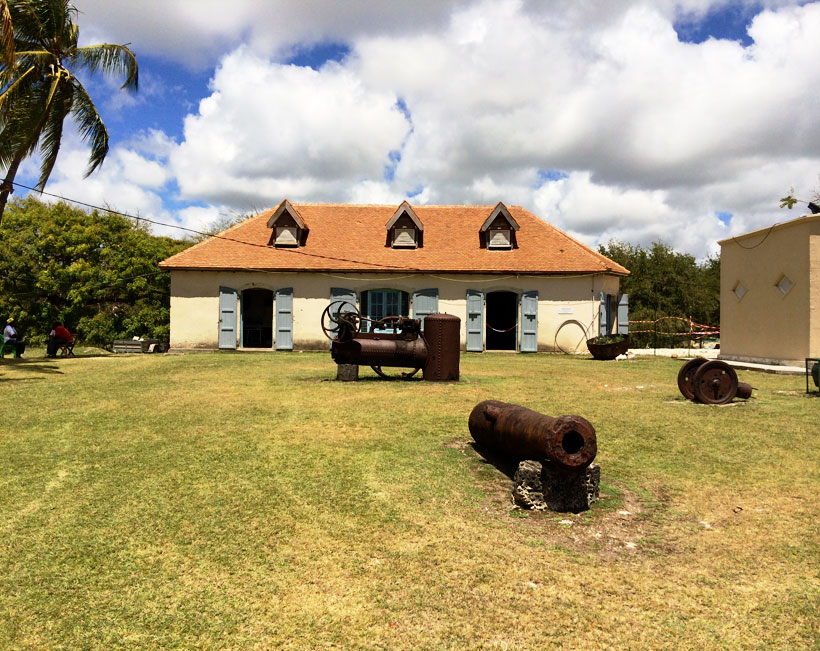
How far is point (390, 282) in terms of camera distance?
21.0m

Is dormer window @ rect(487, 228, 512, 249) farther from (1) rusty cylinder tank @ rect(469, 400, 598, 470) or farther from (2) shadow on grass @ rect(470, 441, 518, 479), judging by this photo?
(1) rusty cylinder tank @ rect(469, 400, 598, 470)

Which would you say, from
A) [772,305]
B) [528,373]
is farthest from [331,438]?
[772,305]

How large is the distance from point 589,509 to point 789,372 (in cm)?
1266

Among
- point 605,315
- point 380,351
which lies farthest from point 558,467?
point 605,315

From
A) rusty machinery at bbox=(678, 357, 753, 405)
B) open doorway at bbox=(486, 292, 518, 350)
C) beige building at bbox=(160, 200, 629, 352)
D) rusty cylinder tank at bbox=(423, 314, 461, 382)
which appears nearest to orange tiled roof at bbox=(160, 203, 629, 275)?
beige building at bbox=(160, 200, 629, 352)

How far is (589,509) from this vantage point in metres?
4.67

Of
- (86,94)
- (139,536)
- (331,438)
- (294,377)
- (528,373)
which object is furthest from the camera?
(86,94)

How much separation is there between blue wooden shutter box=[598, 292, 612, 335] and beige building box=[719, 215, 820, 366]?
3.91m

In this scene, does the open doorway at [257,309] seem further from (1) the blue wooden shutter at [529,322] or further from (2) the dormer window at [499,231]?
(1) the blue wooden shutter at [529,322]

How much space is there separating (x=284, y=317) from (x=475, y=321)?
271 inches

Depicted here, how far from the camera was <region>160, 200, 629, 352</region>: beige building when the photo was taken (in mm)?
20609

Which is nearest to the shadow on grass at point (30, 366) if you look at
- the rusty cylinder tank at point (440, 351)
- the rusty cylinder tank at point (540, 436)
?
the rusty cylinder tank at point (440, 351)

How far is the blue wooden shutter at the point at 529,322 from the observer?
21.0 metres

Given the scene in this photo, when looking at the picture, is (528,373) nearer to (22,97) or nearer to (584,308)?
(584,308)
